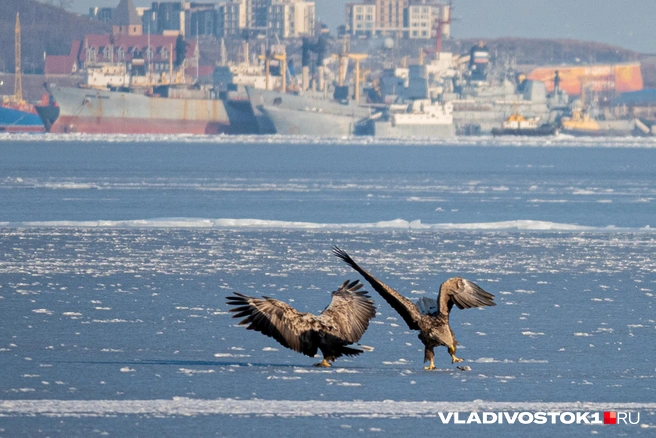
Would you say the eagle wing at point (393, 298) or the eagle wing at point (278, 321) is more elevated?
the eagle wing at point (393, 298)

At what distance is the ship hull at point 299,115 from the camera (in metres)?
123

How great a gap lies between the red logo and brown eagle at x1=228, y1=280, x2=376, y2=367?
168 centimetres

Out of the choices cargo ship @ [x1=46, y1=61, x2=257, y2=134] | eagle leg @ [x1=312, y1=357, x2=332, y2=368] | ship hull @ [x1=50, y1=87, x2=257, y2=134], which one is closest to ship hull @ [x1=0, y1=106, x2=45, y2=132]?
ship hull @ [x1=50, y1=87, x2=257, y2=134]

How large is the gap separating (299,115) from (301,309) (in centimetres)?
11143

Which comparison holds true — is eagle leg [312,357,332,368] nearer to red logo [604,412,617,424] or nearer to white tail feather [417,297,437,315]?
white tail feather [417,297,437,315]

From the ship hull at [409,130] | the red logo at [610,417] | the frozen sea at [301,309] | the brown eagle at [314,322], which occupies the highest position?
the brown eagle at [314,322]

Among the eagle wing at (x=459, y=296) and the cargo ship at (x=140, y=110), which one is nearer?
the eagle wing at (x=459, y=296)

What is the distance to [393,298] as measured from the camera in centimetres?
800

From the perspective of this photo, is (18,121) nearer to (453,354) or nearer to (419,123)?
(419,123)

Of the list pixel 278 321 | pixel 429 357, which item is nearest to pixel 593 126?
pixel 429 357

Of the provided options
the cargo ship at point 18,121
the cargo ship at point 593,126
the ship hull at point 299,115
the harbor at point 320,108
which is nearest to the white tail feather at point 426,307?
the harbor at point 320,108

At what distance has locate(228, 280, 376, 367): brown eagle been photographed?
8188 mm

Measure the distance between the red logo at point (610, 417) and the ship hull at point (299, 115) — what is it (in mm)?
114076

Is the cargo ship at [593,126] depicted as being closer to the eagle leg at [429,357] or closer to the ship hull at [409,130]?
the ship hull at [409,130]
